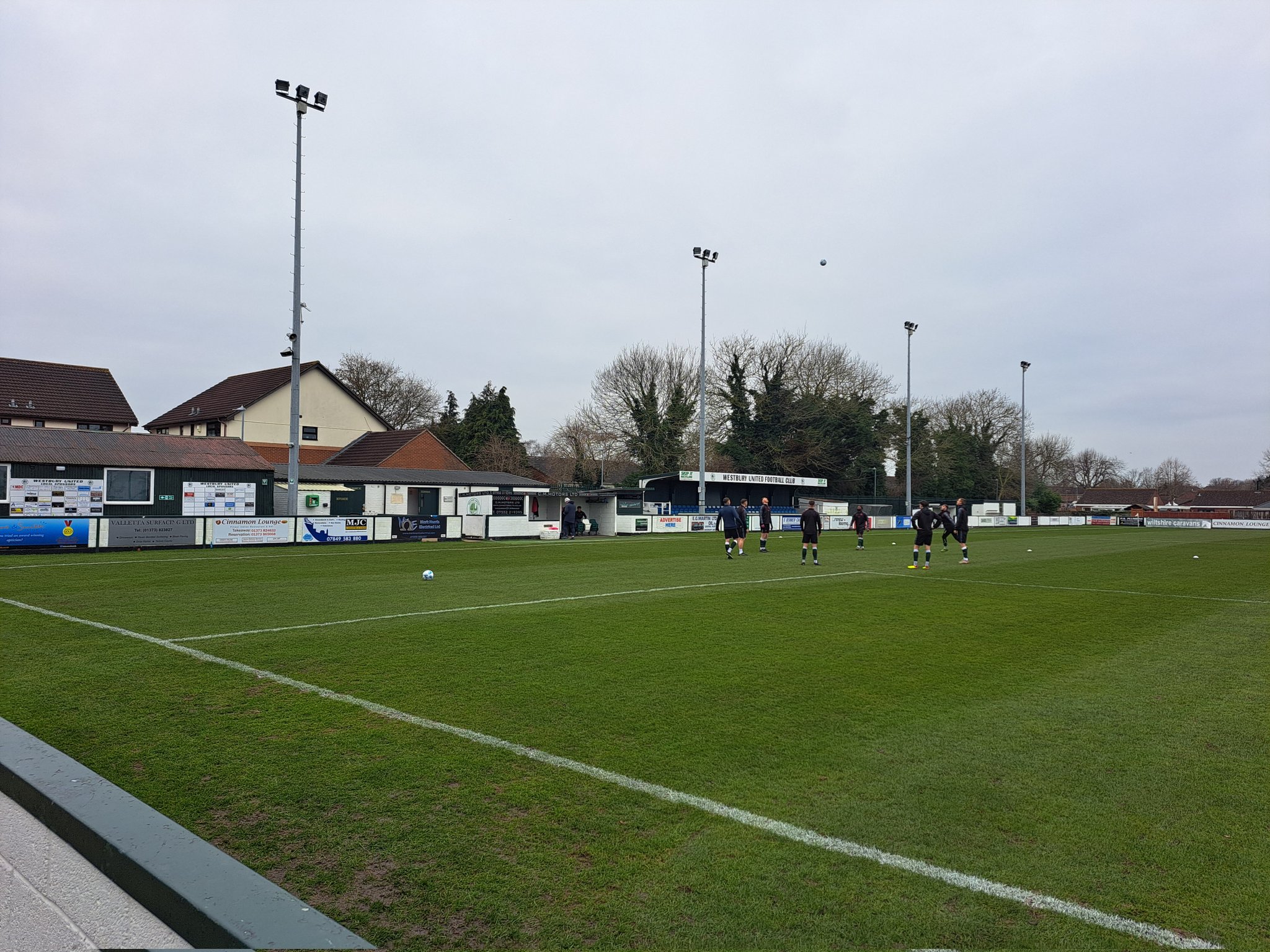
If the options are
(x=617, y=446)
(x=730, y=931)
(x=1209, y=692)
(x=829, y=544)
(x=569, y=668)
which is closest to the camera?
(x=730, y=931)

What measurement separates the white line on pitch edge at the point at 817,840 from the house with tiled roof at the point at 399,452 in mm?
45425

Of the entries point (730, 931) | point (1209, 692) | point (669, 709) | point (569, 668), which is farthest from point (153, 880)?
point (1209, 692)

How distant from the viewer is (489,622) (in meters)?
11.6

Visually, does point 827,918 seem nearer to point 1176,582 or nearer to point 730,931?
point 730,931

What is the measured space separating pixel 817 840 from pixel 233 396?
56.4 meters

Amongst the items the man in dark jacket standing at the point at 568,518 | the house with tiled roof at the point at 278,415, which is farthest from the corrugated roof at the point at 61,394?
the man in dark jacket standing at the point at 568,518

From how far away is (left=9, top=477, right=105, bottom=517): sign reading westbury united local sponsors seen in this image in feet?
86.2

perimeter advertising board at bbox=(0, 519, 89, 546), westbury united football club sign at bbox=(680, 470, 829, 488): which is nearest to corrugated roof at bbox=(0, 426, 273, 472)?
perimeter advertising board at bbox=(0, 519, 89, 546)

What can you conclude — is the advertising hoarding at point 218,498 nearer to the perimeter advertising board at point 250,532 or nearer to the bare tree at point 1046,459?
the perimeter advertising board at point 250,532

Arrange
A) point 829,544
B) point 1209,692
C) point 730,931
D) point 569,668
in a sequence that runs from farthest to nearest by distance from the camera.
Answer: point 829,544 < point 569,668 < point 1209,692 < point 730,931

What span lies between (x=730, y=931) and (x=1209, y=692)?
6.79m

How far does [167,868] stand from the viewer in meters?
3.70

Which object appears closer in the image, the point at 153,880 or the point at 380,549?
the point at 153,880

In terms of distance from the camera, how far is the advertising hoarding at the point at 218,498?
Result: 3048 centimetres
